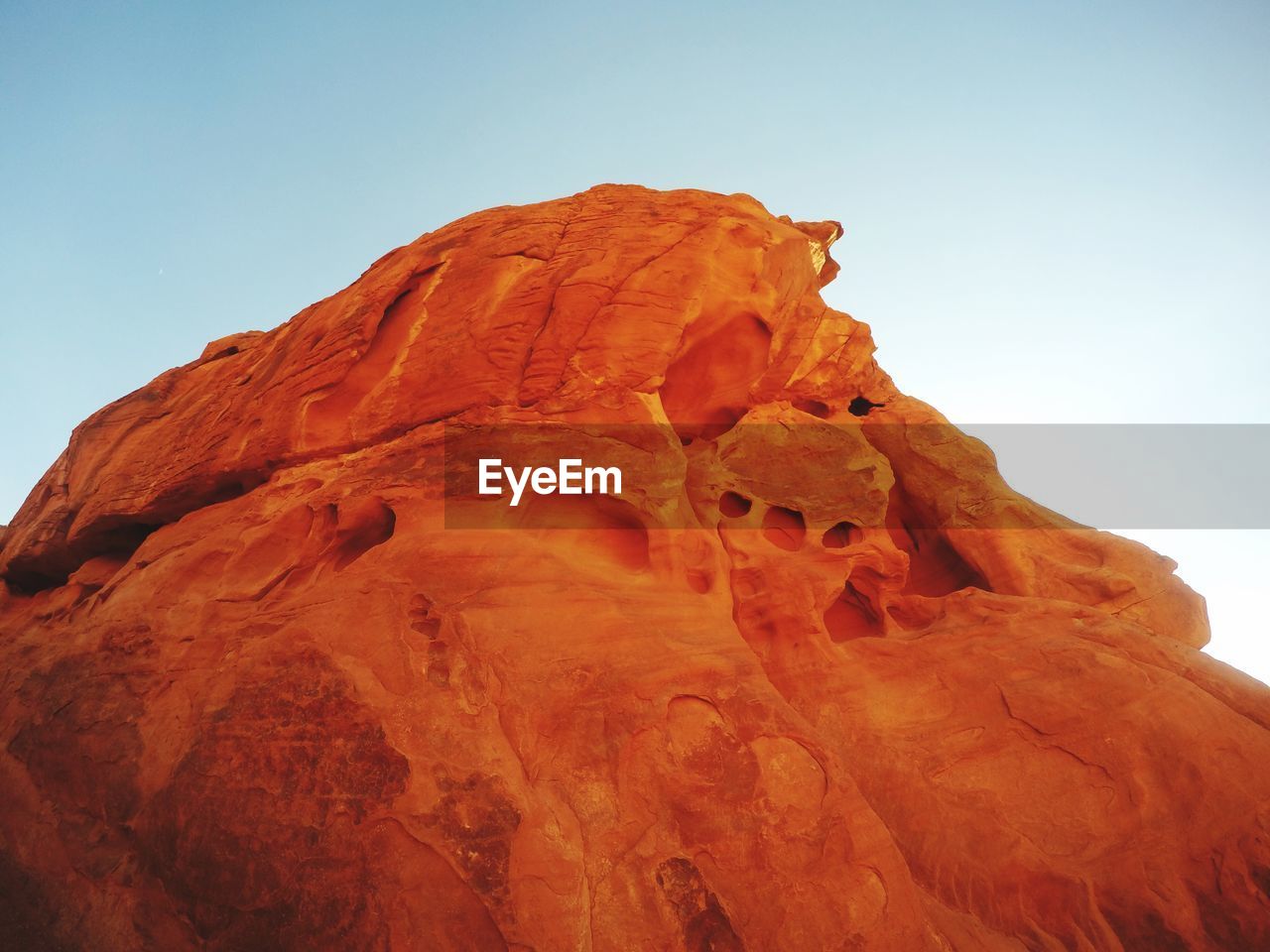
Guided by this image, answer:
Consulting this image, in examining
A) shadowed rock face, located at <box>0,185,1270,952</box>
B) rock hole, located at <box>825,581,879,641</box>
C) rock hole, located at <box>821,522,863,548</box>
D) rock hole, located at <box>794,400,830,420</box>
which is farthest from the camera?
rock hole, located at <box>794,400,830,420</box>

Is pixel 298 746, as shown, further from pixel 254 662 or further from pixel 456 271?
pixel 456 271

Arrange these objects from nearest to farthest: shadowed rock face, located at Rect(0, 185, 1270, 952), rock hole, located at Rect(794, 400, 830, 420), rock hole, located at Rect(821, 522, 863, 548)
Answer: shadowed rock face, located at Rect(0, 185, 1270, 952)
rock hole, located at Rect(821, 522, 863, 548)
rock hole, located at Rect(794, 400, 830, 420)

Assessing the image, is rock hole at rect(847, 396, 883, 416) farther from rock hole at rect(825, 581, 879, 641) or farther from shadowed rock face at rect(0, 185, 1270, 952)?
rock hole at rect(825, 581, 879, 641)

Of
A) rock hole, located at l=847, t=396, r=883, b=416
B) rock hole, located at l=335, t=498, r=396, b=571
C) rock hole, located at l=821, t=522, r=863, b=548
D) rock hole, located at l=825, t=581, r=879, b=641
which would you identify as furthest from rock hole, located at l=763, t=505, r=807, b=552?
rock hole, located at l=335, t=498, r=396, b=571

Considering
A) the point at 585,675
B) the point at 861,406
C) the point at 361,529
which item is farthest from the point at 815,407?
the point at 585,675

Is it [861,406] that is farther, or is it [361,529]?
[861,406]

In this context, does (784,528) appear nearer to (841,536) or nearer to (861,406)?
(841,536)

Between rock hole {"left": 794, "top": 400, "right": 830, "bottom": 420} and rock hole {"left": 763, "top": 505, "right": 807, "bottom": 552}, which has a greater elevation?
rock hole {"left": 794, "top": 400, "right": 830, "bottom": 420}

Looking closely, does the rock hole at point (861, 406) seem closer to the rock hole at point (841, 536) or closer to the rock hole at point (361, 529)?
the rock hole at point (841, 536)
